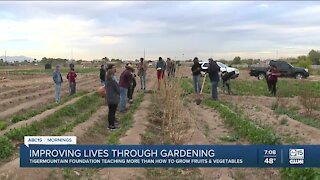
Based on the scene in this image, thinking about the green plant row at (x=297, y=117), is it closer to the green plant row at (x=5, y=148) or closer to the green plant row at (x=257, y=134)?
the green plant row at (x=257, y=134)

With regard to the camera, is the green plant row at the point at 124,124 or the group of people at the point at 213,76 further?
the group of people at the point at 213,76

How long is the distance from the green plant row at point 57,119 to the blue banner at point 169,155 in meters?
6.93

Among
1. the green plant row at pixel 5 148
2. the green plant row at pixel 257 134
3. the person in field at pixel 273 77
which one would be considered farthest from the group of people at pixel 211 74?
the green plant row at pixel 5 148

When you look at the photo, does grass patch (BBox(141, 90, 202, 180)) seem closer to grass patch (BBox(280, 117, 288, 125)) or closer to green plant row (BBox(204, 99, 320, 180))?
green plant row (BBox(204, 99, 320, 180))

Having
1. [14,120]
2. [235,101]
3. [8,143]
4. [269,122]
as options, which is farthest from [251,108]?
[8,143]

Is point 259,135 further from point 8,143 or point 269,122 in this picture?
point 8,143

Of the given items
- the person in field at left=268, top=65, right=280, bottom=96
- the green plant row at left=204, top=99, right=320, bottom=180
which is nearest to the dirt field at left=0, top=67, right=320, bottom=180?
the green plant row at left=204, top=99, right=320, bottom=180

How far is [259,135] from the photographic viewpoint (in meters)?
10.9

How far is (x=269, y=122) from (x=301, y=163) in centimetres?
838

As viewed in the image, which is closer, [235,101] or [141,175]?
[141,175]

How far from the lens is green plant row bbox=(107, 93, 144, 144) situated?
11.8m

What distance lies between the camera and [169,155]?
5328mm

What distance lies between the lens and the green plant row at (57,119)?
1221cm

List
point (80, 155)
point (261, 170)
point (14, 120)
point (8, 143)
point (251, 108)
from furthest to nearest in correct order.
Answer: point (251, 108), point (14, 120), point (8, 143), point (261, 170), point (80, 155)
